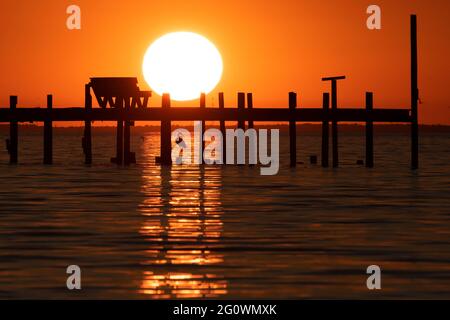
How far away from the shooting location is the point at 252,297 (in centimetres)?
1197

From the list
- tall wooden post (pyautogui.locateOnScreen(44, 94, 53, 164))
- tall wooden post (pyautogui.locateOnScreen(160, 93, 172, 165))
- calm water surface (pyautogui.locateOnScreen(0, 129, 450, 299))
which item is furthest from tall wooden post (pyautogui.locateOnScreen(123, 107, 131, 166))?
calm water surface (pyautogui.locateOnScreen(0, 129, 450, 299))

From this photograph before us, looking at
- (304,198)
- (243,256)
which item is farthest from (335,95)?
(243,256)

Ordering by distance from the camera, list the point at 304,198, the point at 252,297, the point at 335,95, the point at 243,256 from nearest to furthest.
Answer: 1. the point at 252,297
2. the point at 243,256
3. the point at 304,198
4. the point at 335,95

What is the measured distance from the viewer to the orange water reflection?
41.5ft

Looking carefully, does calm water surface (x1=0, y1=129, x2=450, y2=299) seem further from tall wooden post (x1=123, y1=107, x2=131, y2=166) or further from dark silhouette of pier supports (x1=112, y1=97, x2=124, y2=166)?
tall wooden post (x1=123, y1=107, x2=131, y2=166)

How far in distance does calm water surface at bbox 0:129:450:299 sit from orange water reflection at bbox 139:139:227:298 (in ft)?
0.07

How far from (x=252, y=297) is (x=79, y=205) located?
12148 millimetres

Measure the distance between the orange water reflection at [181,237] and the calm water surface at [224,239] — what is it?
2 centimetres

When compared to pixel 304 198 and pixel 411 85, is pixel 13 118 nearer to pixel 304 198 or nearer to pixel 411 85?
pixel 411 85

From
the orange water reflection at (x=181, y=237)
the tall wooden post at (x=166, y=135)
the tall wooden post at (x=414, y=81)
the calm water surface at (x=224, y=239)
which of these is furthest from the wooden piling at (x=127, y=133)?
the calm water surface at (x=224, y=239)

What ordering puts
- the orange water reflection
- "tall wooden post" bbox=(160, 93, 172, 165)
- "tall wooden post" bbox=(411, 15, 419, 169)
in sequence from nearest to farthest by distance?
the orange water reflection, "tall wooden post" bbox=(411, 15, 419, 169), "tall wooden post" bbox=(160, 93, 172, 165)

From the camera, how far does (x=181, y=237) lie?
1748 centimetres
